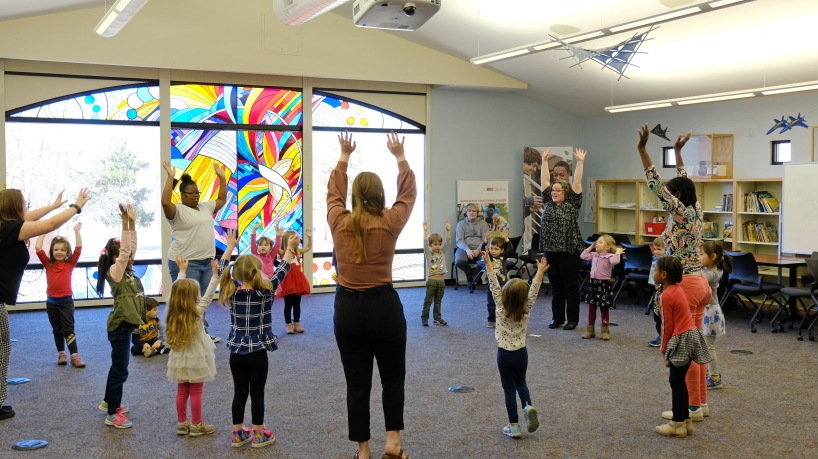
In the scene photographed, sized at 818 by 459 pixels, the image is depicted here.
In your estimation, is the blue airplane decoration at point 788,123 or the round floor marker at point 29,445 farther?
the blue airplane decoration at point 788,123

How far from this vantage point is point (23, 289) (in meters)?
8.79

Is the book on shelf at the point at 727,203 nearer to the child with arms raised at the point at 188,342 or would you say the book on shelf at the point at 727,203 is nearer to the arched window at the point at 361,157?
the arched window at the point at 361,157

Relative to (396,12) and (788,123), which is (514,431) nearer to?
(396,12)

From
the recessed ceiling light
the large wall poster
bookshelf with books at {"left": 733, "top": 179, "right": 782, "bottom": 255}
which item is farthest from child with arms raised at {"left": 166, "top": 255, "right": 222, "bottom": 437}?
the large wall poster

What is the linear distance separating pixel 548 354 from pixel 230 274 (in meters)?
3.36

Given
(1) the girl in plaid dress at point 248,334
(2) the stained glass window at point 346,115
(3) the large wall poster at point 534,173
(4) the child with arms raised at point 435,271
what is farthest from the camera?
(3) the large wall poster at point 534,173

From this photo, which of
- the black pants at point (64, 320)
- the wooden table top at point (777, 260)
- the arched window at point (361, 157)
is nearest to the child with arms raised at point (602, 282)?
the wooden table top at point (777, 260)

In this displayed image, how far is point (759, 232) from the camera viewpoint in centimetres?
909

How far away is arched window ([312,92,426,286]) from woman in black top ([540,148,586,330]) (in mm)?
3744

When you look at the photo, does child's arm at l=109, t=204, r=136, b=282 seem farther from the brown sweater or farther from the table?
the table

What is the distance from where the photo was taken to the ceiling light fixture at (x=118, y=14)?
6.00 m

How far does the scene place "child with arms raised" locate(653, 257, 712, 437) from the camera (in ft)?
13.1

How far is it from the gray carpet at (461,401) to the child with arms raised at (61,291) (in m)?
0.20

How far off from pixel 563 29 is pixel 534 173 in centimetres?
362
